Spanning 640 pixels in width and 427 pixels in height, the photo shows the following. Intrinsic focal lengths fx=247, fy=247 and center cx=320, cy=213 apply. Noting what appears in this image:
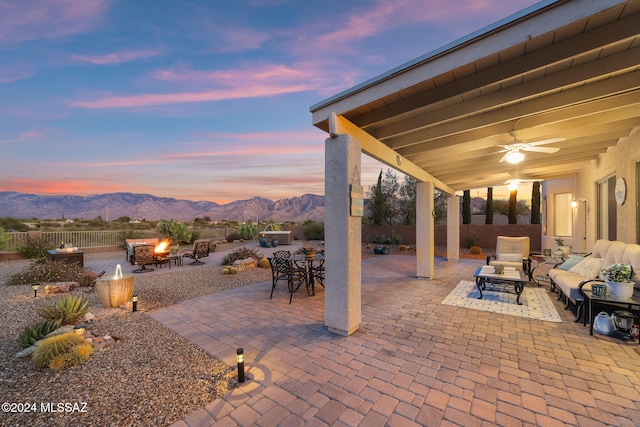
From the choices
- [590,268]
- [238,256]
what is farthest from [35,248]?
[590,268]

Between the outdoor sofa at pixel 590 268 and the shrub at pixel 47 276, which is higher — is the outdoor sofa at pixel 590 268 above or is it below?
above

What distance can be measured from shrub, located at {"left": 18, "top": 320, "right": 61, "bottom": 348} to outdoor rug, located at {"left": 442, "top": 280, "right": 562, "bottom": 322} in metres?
6.06

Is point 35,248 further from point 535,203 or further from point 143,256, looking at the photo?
point 535,203

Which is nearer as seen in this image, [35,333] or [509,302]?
[35,333]

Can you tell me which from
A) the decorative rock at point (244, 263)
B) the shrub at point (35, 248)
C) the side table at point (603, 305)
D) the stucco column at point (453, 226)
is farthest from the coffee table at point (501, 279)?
the shrub at point (35, 248)

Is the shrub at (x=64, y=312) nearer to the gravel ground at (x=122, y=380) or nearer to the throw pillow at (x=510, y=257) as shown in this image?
the gravel ground at (x=122, y=380)

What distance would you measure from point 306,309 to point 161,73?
26.1ft

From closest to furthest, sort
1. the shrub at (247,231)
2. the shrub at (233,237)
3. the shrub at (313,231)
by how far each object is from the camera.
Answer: the shrub at (233,237)
the shrub at (247,231)
the shrub at (313,231)

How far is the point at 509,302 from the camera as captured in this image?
4762 millimetres

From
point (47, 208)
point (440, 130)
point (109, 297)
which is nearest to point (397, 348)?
point (440, 130)

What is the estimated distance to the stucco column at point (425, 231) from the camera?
6762 millimetres

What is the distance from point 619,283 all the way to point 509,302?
1.68 meters

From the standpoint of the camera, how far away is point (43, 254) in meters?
10.2

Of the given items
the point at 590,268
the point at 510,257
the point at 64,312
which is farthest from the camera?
the point at 510,257
